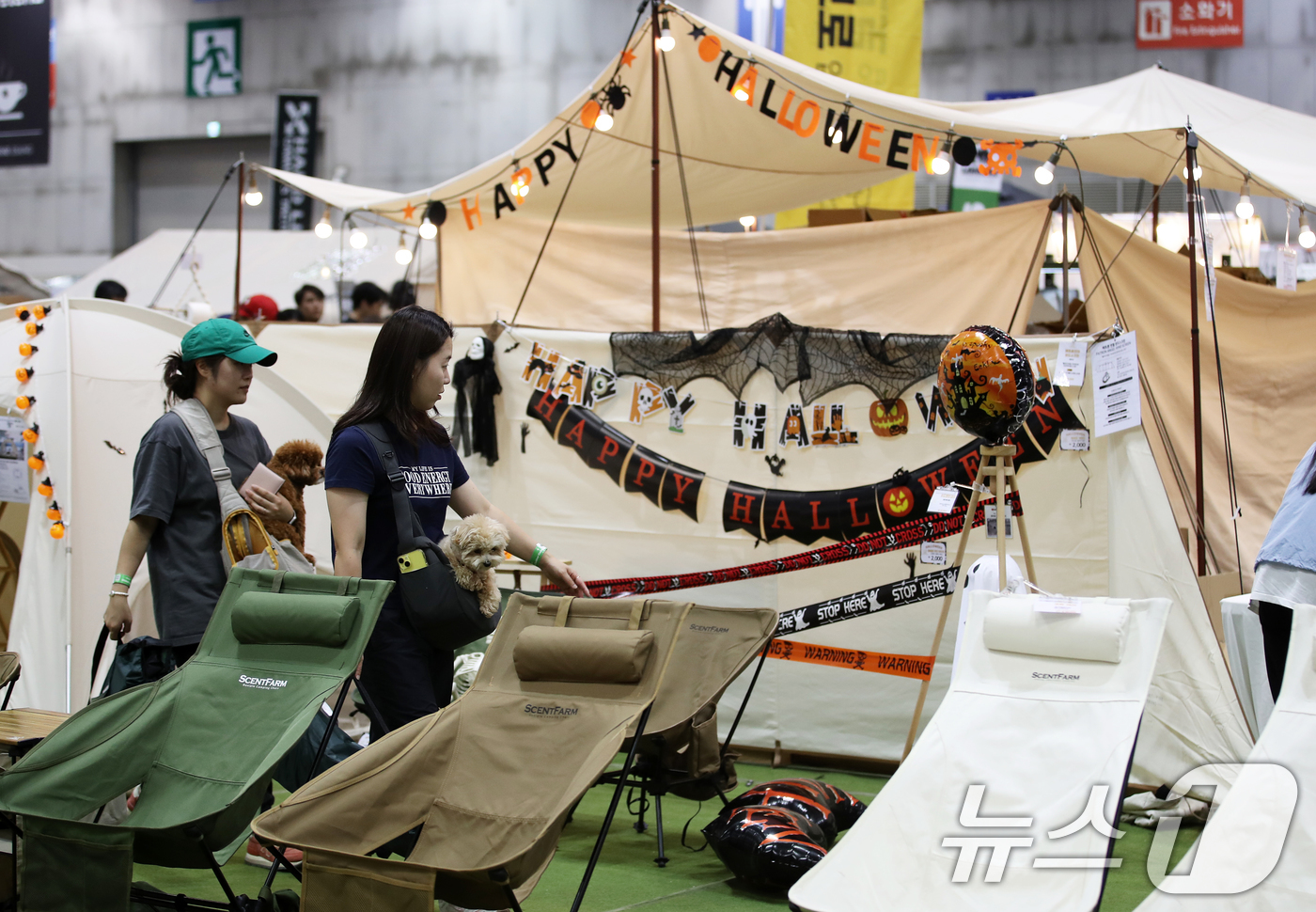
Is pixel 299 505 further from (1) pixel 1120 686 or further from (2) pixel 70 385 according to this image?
(1) pixel 1120 686

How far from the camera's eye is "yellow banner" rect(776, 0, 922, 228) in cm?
743

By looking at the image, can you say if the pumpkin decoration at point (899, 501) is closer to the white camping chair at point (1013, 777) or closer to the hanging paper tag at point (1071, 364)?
the hanging paper tag at point (1071, 364)

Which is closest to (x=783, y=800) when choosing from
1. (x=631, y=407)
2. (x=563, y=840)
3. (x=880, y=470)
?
(x=563, y=840)

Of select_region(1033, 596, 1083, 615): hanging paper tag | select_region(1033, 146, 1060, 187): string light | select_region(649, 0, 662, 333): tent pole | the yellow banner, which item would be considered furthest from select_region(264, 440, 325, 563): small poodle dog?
the yellow banner

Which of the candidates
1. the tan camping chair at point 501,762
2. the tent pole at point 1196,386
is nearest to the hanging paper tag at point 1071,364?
the tent pole at point 1196,386

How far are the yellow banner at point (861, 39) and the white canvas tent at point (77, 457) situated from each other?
472 centimetres

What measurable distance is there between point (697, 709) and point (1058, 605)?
1032 mm

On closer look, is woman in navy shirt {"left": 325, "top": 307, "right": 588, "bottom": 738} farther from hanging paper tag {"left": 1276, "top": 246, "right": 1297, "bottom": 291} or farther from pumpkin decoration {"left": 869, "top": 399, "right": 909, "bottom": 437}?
hanging paper tag {"left": 1276, "top": 246, "right": 1297, "bottom": 291}

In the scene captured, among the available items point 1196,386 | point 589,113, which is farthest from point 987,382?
point 589,113

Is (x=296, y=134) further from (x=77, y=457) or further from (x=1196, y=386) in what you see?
(x=1196, y=386)

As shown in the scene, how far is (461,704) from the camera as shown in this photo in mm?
2691

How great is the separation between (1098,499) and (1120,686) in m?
1.57

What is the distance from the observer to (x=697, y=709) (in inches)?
126

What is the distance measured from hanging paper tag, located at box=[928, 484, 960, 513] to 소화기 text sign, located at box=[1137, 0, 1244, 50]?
35.1ft
